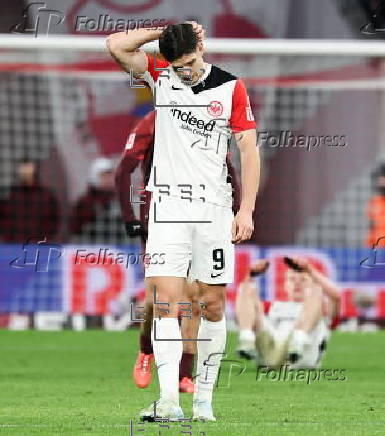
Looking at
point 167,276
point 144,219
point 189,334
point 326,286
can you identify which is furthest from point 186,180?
point 326,286

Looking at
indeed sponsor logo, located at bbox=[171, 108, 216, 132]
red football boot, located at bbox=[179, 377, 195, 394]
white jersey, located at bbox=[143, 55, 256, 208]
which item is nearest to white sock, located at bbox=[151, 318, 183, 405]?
white jersey, located at bbox=[143, 55, 256, 208]

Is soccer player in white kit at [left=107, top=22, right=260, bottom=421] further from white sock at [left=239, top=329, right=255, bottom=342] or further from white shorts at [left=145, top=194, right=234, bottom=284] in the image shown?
white sock at [left=239, top=329, right=255, bottom=342]

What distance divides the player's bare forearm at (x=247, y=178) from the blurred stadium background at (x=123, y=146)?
8016 mm

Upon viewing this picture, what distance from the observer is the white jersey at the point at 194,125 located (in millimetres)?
8188

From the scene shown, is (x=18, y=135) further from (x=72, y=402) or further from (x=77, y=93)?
(x=72, y=402)

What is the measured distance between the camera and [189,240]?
8266 millimetres

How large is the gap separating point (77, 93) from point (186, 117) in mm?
11729

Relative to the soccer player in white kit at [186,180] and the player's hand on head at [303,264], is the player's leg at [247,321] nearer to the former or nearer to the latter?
the player's hand on head at [303,264]

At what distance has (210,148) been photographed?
8.24 meters

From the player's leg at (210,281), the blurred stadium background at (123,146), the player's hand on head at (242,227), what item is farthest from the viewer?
the blurred stadium background at (123,146)

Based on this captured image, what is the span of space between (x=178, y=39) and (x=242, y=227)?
1024mm

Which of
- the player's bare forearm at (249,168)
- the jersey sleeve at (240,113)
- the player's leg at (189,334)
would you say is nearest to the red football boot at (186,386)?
the player's leg at (189,334)

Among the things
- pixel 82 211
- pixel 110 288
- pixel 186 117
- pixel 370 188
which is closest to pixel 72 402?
pixel 186 117

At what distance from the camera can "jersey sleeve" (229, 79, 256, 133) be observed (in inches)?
323
